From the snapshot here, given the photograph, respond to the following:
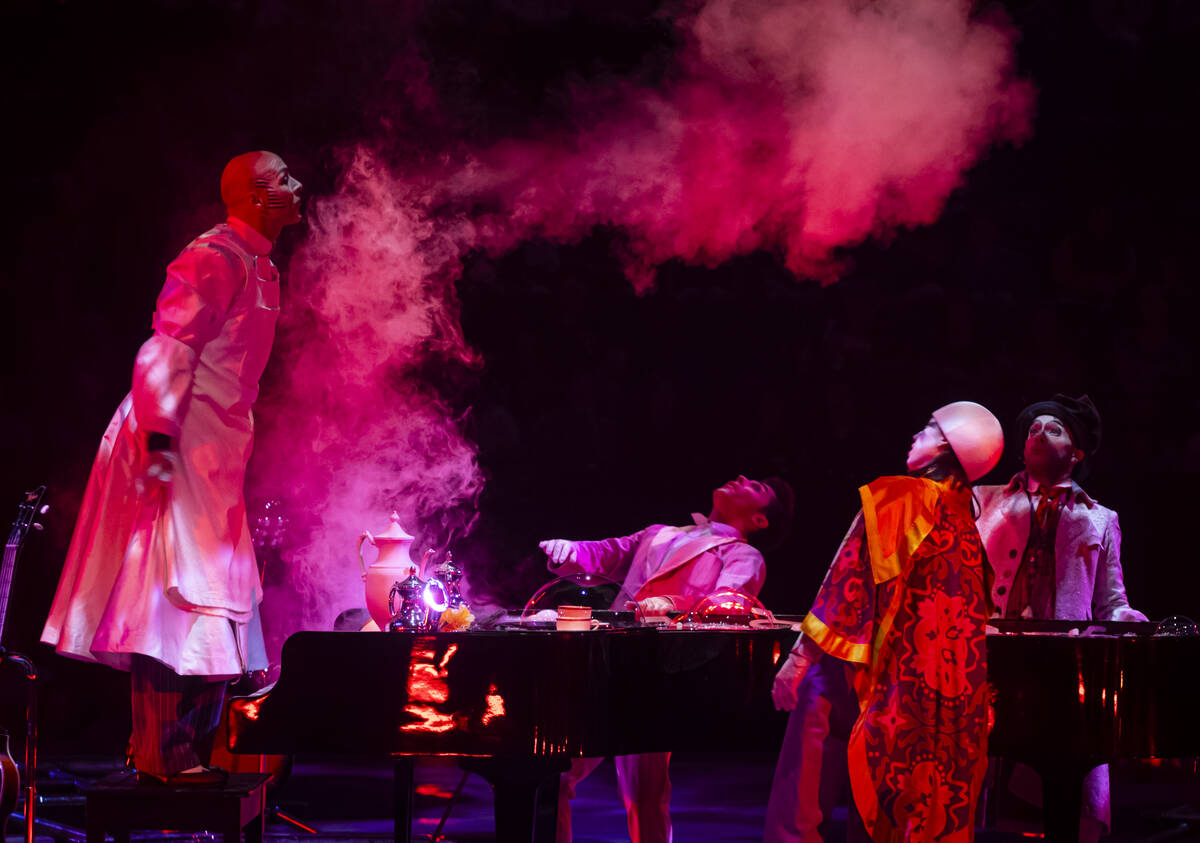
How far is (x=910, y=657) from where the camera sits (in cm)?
304

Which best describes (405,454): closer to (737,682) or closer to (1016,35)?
(737,682)

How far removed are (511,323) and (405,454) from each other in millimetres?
870

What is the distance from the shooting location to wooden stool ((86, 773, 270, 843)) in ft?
8.34

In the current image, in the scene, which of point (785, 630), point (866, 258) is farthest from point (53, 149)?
point (785, 630)

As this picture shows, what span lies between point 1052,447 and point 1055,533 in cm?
32

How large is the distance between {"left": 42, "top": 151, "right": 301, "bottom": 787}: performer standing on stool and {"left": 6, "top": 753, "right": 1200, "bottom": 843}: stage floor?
5.80 ft

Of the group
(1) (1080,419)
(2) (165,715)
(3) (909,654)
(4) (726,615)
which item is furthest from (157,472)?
(1) (1080,419)

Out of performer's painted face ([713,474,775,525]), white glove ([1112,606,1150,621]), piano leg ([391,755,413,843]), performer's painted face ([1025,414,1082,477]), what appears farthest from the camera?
performer's painted face ([713,474,775,525])

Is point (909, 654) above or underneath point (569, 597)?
underneath

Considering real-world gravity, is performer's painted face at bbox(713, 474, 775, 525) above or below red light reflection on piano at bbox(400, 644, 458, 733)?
above

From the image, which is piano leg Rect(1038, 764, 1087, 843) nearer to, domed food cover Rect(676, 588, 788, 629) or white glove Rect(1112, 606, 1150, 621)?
domed food cover Rect(676, 588, 788, 629)

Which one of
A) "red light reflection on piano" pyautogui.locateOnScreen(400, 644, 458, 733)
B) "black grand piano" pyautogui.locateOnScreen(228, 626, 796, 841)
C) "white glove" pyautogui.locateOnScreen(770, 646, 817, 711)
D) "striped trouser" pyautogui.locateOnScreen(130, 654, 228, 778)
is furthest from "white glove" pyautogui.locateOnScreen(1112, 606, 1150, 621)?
"striped trouser" pyautogui.locateOnScreen(130, 654, 228, 778)

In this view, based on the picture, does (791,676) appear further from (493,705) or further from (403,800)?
(403,800)

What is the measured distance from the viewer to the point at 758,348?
20.4 feet
